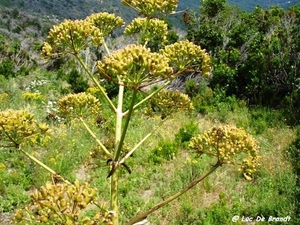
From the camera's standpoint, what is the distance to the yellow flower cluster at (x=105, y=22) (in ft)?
11.2

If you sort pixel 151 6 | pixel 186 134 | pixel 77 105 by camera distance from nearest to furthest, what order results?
1. pixel 151 6
2. pixel 77 105
3. pixel 186 134

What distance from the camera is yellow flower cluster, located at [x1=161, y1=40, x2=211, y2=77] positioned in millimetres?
2887

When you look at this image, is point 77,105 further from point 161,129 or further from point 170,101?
point 161,129

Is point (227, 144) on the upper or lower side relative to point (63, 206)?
upper

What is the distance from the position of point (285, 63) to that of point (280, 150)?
16.9ft

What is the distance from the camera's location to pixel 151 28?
355 centimetres

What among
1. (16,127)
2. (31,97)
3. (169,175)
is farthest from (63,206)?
(31,97)

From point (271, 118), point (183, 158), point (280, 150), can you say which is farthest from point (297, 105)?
point (183, 158)

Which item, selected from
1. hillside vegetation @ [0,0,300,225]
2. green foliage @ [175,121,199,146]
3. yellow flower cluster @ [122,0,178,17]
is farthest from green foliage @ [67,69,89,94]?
yellow flower cluster @ [122,0,178,17]

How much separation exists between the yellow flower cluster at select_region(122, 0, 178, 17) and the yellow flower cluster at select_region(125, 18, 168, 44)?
0.12m

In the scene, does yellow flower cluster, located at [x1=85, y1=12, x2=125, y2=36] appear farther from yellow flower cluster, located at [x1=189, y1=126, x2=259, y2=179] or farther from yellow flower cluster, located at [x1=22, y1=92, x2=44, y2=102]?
yellow flower cluster, located at [x1=22, y1=92, x2=44, y2=102]

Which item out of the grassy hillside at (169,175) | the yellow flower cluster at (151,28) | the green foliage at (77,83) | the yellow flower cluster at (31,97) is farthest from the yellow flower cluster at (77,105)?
the green foliage at (77,83)

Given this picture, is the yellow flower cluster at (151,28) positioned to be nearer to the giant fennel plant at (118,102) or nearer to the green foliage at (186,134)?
the giant fennel plant at (118,102)

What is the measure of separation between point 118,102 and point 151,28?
1.03 metres
